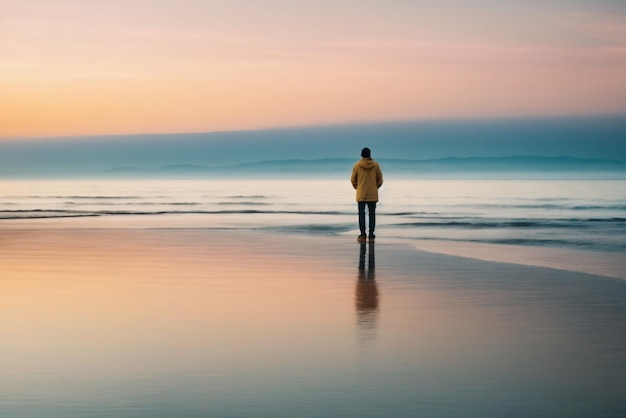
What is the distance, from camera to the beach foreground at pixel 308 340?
5.64 meters

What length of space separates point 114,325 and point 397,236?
13.8m

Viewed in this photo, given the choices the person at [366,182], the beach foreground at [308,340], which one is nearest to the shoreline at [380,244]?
the person at [366,182]

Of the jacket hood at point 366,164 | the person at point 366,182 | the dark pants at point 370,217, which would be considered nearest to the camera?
the dark pants at point 370,217

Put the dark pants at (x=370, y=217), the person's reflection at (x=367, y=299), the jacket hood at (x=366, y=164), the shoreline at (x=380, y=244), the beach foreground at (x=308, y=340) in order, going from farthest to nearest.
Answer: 1. the jacket hood at (x=366, y=164)
2. the dark pants at (x=370, y=217)
3. the shoreline at (x=380, y=244)
4. the person's reflection at (x=367, y=299)
5. the beach foreground at (x=308, y=340)

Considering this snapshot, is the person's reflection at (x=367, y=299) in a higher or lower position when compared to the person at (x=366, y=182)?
lower

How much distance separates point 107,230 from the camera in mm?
23078

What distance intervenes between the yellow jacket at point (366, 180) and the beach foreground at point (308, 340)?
242 inches

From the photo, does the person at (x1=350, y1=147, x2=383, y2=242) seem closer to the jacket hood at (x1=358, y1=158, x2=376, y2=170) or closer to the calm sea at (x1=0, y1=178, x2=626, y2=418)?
the jacket hood at (x1=358, y1=158, x2=376, y2=170)

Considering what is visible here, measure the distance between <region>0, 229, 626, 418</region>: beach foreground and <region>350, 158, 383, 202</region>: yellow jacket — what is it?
6148mm

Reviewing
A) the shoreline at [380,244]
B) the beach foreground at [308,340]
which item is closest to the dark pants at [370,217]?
the shoreline at [380,244]

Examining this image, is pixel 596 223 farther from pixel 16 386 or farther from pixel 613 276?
pixel 16 386

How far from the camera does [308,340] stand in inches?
303

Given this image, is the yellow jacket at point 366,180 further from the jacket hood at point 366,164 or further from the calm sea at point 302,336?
the calm sea at point 302,336

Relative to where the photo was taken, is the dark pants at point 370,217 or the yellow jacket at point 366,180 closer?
the dark pants at point 370,217
